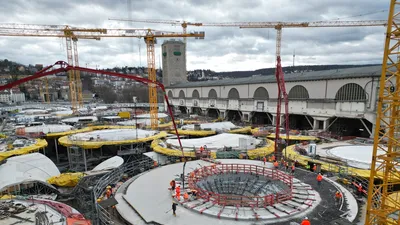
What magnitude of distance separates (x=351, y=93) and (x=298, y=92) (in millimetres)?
8873

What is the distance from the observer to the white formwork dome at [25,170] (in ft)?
54.3

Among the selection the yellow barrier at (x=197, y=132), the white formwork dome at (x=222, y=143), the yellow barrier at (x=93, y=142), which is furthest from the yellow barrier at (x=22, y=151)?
the yellow barrier at (x=197, y=132)

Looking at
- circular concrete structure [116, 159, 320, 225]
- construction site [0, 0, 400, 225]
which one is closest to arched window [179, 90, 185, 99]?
construction site [0, 0, 400, 225]

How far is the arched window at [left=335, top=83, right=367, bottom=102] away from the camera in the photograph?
3145cm

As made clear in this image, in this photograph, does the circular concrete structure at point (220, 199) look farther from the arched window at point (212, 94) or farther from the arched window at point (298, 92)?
the arched window at point (212, 94)

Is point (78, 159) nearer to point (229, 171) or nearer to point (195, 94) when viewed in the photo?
point (229, 171)

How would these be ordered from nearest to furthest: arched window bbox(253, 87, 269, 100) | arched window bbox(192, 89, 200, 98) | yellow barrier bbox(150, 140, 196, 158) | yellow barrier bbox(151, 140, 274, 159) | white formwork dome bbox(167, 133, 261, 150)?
yellow barrier bbox(150, 140, 196, 158) → yellow barrier bbox(151, 140, 274, 159) → white formwork dome bbox(167, 133, 261, 150) → arched window bbox(253, 87, 269, 100) → arched window bbox(192, 89, 200, 98)

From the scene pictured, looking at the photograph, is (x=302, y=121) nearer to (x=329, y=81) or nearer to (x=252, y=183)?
(x=329, y=81)

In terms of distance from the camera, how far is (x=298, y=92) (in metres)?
40.4

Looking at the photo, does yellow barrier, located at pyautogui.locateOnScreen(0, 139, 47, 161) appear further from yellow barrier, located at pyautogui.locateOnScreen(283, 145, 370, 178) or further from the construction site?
yellow barrier, located at pyautogui.locateOnScreen(283, 145, 370, 178)

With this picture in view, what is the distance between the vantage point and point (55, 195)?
16.2 m

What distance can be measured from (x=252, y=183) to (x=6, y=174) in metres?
18.2

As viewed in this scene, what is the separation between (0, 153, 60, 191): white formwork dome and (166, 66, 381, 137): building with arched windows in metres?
36.1

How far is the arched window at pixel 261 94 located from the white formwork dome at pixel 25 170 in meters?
37.7
